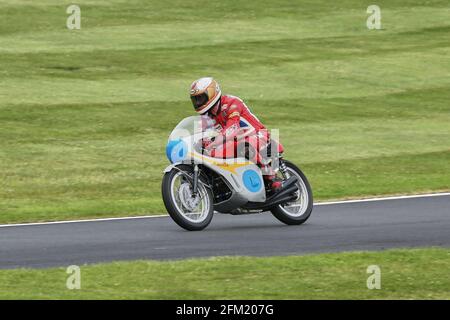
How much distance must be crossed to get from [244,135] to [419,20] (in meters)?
21.8

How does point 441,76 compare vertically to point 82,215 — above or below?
above

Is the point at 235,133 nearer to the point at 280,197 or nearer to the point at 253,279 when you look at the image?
the point at 280,197

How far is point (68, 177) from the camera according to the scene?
1988cm

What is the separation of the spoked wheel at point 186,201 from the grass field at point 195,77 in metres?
2.09

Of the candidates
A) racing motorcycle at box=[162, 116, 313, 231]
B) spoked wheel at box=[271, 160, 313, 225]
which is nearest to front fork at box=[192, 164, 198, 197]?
racing motorcycle at box=[162, 116, 313, 231]

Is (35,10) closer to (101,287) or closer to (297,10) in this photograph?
(297,10)

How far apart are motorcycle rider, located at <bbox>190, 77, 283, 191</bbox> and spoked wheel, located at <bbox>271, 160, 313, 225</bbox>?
363 millimetres

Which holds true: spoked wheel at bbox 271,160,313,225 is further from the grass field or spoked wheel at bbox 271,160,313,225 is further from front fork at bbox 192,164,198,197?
the grass field

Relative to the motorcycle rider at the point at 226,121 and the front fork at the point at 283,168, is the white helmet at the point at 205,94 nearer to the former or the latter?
the motorcycle rider at the point at 226,121

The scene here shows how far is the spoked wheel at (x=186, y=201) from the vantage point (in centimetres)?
1400

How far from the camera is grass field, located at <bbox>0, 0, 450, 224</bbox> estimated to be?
19.7m

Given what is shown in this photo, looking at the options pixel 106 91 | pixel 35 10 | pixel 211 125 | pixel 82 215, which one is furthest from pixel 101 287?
pixel 35 10

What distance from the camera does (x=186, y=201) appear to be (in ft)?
46.8

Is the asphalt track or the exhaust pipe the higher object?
the exhaust pipe
